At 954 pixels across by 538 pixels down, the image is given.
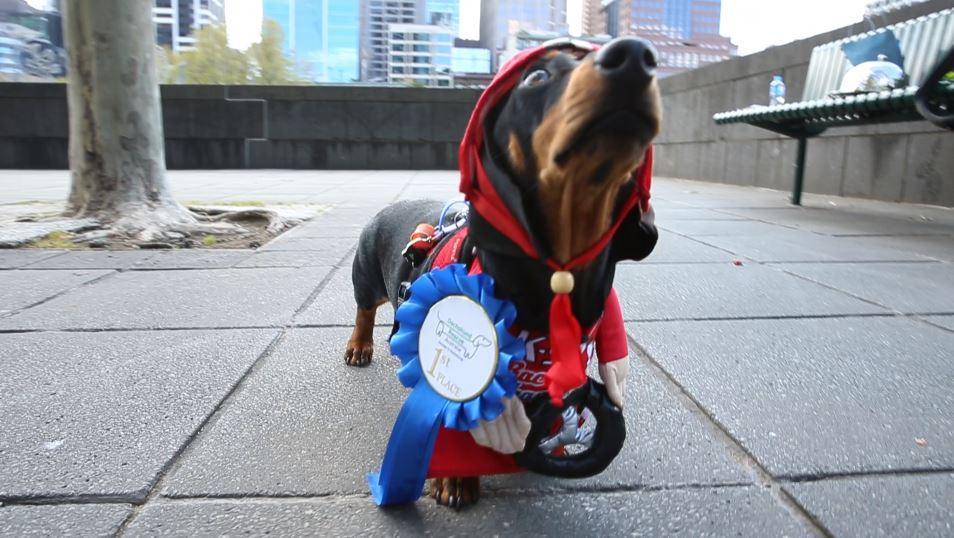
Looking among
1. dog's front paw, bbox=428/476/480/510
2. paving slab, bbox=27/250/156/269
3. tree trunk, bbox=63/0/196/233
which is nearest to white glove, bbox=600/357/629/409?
dog's front paw, bbox=428/476/480/510

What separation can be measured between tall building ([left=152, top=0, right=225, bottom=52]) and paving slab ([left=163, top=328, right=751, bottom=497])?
8616cm

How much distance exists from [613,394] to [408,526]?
0.57 metres

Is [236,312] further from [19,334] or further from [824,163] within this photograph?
[824,163]

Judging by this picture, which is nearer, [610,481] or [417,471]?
[417,471]

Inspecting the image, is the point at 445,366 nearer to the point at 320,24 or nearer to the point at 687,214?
the point at 687,214

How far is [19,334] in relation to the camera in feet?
9.37

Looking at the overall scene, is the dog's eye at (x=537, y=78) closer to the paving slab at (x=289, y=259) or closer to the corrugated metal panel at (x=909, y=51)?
the paving slab at (x=289, y=259)

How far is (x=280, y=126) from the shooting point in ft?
51.7

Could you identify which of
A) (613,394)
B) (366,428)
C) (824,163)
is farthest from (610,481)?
(824,163)

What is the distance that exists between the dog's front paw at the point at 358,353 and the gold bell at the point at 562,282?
131 centimetres

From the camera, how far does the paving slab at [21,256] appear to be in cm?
431

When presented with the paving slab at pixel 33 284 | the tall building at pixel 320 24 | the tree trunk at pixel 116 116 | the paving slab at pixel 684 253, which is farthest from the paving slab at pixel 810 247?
the tall building at pixel 320 24

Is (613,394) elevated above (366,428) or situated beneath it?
elevated above

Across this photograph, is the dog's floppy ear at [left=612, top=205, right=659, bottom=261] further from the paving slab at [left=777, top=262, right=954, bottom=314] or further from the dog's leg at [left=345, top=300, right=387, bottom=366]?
the paving slab at [left=777, top=262, right=954, bottom=314]
